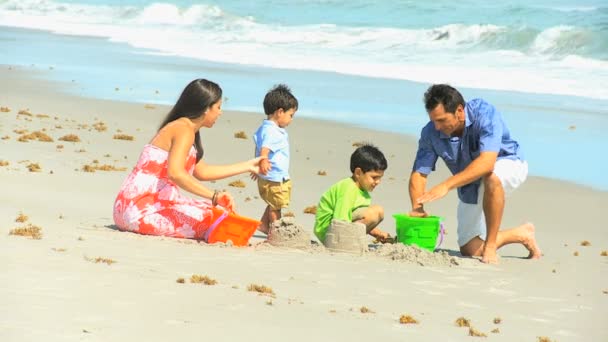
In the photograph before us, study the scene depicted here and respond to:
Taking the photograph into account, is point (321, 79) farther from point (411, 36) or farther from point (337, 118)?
point (411, 36)

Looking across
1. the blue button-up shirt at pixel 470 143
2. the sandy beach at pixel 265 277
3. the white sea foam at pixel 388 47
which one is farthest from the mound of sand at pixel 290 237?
the white sea foam at pixel 388 47

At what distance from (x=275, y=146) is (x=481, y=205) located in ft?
5.39

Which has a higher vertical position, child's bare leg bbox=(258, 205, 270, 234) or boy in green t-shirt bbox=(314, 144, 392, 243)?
boy in green t-shirt bbox=(314, 144, 392, 243)

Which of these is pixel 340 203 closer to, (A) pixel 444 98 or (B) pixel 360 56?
(A) pixel 444 98

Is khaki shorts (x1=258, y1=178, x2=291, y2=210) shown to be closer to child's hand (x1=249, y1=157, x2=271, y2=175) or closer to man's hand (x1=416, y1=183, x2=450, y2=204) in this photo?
child's hand (x1=249, y1=157, x2=271, y2=175)

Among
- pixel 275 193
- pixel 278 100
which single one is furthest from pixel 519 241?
pixel 278 100

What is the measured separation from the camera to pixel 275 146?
852 cm

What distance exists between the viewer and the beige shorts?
8.03 m

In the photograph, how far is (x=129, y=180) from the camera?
25.2ft

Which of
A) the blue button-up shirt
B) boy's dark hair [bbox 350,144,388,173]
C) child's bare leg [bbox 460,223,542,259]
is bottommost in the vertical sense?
child's bare leg [bbox 460,223,542,259]

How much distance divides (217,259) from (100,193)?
307 cm

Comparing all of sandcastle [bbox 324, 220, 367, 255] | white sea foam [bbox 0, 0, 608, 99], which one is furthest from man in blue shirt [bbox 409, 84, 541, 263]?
white sea foam [bbox 0, 0, 608, 99]

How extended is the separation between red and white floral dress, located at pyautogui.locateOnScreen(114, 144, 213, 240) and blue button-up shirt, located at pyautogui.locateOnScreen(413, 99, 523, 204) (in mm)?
1691

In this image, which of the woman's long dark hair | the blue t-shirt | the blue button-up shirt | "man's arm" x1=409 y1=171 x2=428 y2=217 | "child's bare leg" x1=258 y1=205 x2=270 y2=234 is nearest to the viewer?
the woman's long dark hair
